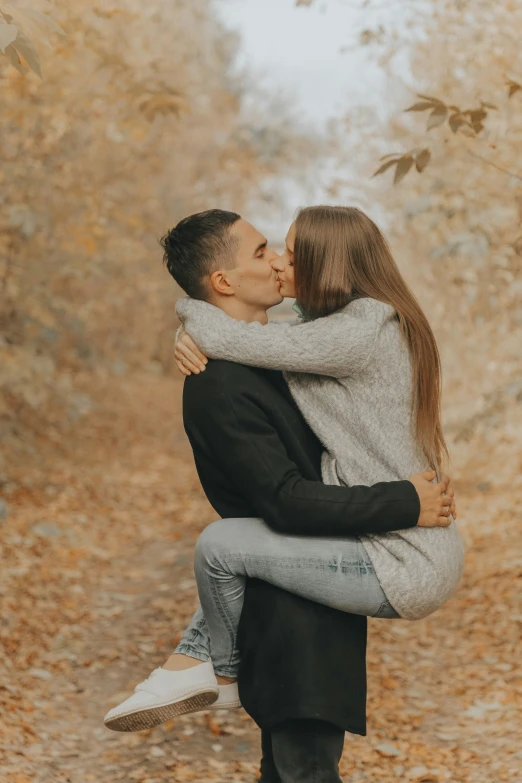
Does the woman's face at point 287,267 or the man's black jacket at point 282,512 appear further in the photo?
the woman's face at point 287,267

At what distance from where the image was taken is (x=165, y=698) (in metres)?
2.53

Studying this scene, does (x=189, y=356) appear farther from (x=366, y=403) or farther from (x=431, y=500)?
(x=431, y=500)

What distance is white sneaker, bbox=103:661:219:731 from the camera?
2512 mm

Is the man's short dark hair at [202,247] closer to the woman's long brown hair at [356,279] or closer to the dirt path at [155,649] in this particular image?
the woman's long brown hair at [356,279]

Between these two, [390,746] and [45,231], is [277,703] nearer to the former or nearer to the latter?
[390,746]

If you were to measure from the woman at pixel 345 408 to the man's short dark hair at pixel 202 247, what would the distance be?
0.46ft

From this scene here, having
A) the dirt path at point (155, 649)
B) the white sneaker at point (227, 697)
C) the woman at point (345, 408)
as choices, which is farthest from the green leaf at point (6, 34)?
the dirt path at point (155, 649)

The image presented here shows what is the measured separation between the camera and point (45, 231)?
7426 millimetres

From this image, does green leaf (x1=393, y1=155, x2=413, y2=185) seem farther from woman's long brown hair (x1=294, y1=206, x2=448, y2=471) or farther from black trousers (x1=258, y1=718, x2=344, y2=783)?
black trousers (x1=258, y1=718, x2=344, y2=783)

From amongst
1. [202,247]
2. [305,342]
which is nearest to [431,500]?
[305,342]

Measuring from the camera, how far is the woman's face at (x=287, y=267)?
2650 millimetres

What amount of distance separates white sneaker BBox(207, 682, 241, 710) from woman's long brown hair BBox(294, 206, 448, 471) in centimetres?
93

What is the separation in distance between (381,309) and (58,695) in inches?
124

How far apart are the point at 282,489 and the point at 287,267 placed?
0.71 m
